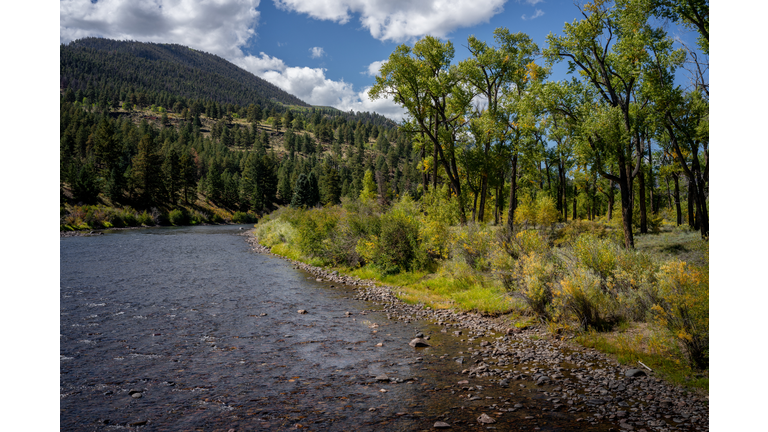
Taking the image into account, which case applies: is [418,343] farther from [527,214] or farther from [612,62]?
[527,214]

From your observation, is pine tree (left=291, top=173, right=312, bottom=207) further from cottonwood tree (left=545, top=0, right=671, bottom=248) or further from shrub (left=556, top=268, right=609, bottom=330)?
shrub (left=556, top=268, right=609, bottom=330)

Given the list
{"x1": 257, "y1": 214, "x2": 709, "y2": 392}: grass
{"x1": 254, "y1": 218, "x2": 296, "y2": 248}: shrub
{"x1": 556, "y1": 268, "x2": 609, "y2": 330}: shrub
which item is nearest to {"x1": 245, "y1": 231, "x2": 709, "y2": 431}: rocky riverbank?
{"x1": 257, "y1": 214, "x2": 709, "y2": 392}: grass

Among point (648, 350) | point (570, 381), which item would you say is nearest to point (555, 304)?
point (648, 350)

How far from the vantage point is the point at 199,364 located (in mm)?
8750

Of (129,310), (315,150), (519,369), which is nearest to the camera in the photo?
(519,369)

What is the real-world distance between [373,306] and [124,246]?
29.0 metres

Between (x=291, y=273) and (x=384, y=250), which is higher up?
(x=384, y=250)

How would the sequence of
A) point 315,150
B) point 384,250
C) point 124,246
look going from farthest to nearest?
point 315,150 → point 124,246 → point 384,250

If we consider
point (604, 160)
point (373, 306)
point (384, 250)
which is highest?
point (604, 160)

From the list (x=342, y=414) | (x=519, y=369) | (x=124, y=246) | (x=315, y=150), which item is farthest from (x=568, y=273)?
(x=315, y=150)

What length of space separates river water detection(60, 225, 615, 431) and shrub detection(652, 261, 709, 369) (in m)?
3.17

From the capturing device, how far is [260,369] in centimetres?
852

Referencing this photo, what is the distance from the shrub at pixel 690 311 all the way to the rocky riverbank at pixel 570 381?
0.94 m

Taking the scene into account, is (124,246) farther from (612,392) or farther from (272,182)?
(272,182)
